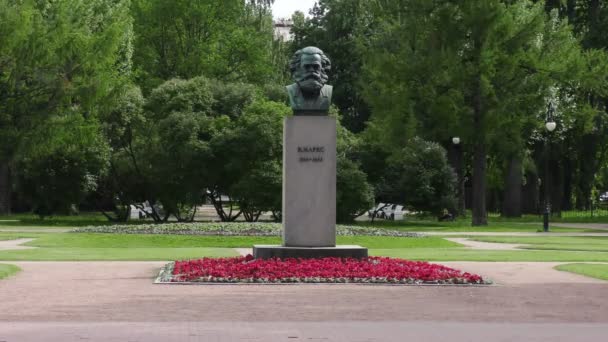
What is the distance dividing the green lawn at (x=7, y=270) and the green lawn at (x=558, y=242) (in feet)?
54.8

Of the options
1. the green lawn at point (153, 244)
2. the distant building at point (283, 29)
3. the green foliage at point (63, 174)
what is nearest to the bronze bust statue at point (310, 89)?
the green lawn at point (153, 244)

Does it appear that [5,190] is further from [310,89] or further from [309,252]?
[309,252]

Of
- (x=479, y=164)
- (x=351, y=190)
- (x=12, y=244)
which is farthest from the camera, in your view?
(x=479, y=164)

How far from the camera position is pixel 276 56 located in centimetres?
7838

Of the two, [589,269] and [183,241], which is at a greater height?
[183,241]

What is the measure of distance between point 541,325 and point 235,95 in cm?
3789

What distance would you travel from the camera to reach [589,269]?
76.3 ft

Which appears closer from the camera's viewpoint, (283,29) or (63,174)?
(63,174)

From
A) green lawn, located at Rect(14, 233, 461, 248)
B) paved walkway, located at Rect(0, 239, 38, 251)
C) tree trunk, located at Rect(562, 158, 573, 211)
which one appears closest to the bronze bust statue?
paved walkway, located at Rect(0, 239, 38, 251)

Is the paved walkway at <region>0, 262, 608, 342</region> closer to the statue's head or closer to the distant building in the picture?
the statue's head

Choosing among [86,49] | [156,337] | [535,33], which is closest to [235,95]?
[86,49]

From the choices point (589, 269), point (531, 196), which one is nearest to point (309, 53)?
point (589, 269)

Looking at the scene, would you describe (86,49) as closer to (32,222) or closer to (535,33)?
(32,222)

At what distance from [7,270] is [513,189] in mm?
44196
